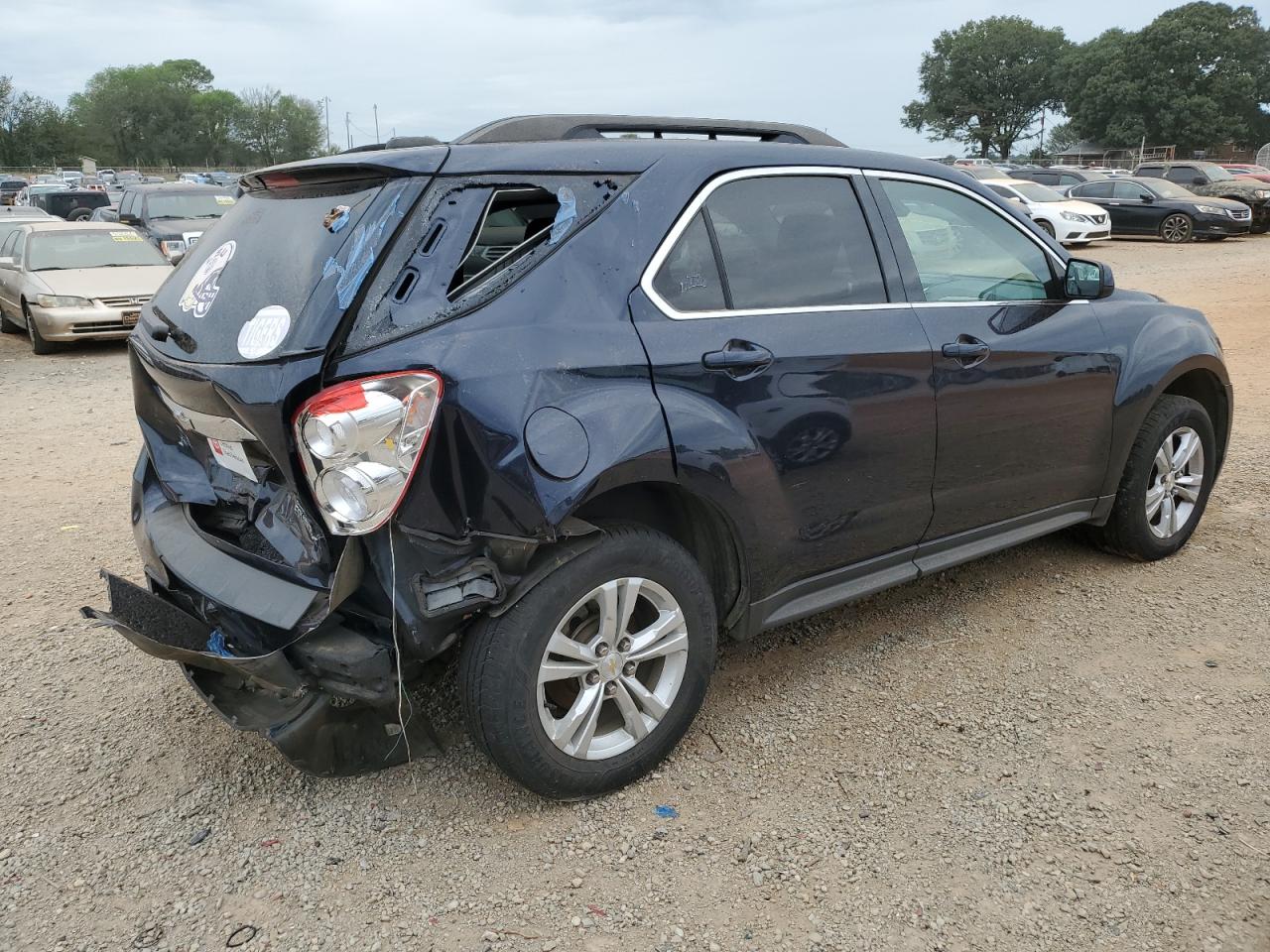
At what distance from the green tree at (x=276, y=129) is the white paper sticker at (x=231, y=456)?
112 meters

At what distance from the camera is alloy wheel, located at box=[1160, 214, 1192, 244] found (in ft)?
73.8

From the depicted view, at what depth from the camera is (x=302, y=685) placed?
2621mm

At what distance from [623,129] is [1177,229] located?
23.1 metres

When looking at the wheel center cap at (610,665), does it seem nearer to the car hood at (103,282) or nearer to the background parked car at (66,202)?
the car hood at (103,282)

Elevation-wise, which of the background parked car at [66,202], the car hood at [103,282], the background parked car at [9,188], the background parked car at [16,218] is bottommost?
the background parked car at [9,188]

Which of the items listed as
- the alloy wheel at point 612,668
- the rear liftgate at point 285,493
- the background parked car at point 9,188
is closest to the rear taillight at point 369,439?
the rear liftgate at point 285,493

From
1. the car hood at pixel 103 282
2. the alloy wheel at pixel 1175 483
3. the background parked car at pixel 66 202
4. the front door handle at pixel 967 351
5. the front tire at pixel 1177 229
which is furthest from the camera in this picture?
the background parked car at pixel 66 202

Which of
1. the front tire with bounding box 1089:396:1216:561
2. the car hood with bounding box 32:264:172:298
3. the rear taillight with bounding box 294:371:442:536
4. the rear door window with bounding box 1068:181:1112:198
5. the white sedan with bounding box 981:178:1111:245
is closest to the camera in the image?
the rear taillight with bounding box 294:371:442:536

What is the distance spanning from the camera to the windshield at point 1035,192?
22.2 m

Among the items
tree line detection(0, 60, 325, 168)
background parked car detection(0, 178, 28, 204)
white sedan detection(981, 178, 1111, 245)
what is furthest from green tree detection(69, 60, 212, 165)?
white sedan detection(981, 178, 1111, 245)

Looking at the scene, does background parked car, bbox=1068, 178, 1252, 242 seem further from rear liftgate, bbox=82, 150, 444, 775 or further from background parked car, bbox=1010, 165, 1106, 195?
rear liftgate, bbox=82, 150, 444, 775

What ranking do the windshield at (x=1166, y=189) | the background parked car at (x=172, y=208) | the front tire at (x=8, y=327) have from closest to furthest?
the front tire at (x=8, y=327) → the background parked car at (x=172, y=208) → the windshield at (x=1166, y=189)

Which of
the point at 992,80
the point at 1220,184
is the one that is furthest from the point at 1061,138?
the point at 1220,184

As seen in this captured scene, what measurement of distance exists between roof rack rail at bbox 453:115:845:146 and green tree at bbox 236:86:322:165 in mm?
111343
